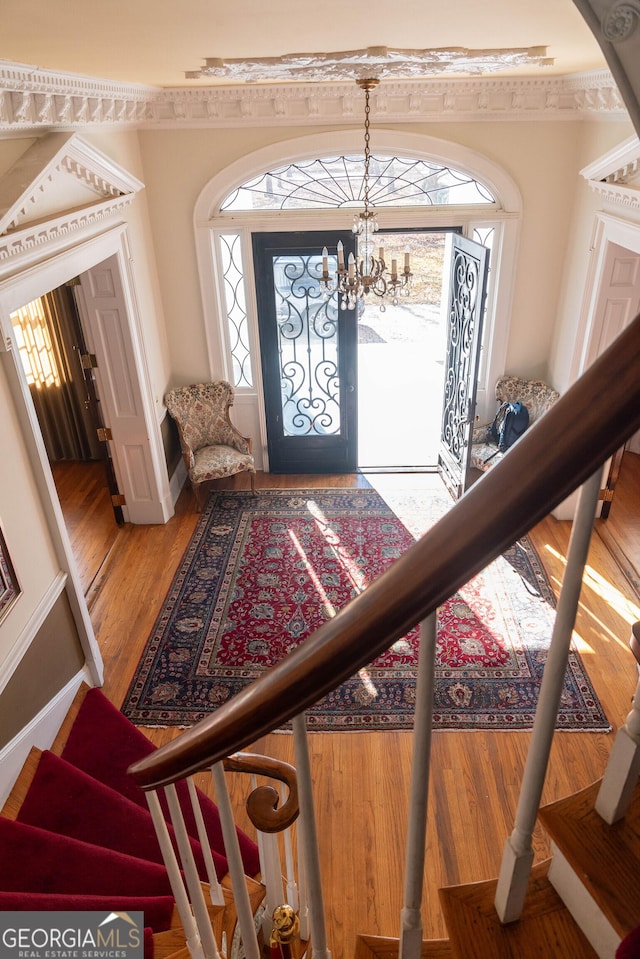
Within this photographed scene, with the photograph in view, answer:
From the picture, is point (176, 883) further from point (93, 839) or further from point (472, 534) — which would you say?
point (93, 839)

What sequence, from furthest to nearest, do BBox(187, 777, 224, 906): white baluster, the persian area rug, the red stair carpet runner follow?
the persian area rug
the red stair carpet runner
BBox(187, 777, 224, 906): white baluster

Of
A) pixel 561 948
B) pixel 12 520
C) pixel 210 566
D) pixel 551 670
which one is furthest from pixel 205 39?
pixel 210 566

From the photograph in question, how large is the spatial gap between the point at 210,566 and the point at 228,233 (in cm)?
290

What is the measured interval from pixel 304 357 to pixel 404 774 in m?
3.87

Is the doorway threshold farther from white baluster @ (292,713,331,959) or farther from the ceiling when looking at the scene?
white baluster @ (292,713,331,959)

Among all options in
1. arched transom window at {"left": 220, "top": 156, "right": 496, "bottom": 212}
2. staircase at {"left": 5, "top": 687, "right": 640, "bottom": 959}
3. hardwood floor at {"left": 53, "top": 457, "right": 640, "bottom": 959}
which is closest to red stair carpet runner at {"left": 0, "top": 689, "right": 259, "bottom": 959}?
staircase at {"left": 5, "top": 687, "right": 640, "bottom": 959}

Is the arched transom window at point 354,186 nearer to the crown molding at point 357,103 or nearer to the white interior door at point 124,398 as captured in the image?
the crown molding at point 357,103

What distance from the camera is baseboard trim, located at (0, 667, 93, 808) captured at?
117 inches

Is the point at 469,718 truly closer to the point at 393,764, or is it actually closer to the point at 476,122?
the point at 393,764

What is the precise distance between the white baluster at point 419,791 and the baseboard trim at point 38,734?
2606 mm

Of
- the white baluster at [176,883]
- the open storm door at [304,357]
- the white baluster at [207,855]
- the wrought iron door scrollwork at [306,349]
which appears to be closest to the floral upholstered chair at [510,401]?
the open storm door at [304,357]

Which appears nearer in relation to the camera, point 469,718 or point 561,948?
point 561,948

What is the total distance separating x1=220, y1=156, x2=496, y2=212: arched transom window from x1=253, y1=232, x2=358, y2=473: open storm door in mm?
296

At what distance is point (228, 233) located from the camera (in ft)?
18.7
